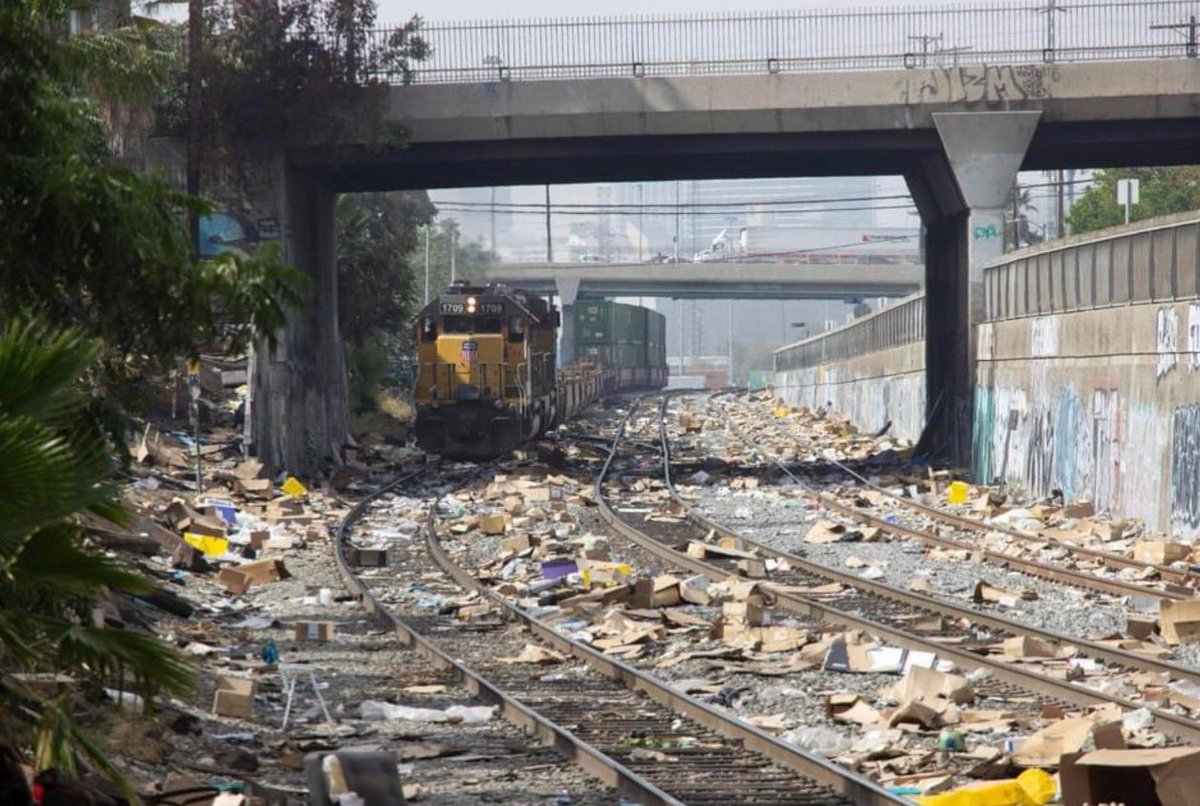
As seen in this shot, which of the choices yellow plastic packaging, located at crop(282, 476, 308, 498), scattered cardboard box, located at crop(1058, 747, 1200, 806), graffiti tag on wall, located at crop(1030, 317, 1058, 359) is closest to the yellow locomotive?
yellow plastic packaging, located at crop(282, 476, 308, 498)

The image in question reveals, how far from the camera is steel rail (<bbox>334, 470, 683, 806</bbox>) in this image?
8.73 m

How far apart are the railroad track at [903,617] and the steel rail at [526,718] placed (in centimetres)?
306

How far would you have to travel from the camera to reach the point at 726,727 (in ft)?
33.7

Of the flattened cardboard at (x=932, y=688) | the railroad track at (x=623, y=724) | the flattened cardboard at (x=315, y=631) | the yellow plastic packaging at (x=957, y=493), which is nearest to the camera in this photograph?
the railroad track at (x=623, y=724)

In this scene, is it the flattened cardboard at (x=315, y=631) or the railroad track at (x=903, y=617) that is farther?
the flattened cardboard at (x=315, y=631)

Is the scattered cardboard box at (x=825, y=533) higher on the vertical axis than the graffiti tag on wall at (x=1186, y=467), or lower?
lower

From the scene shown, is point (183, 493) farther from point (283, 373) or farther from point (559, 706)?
point (559, 706)

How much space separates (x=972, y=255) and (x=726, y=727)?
23491mm

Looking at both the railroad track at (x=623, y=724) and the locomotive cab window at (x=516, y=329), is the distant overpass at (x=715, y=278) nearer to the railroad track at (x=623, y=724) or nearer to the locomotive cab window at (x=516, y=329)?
the locomotive cab window at (x=516, y=329)

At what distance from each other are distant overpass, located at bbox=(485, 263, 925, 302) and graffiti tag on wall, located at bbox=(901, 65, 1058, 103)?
6947 cm

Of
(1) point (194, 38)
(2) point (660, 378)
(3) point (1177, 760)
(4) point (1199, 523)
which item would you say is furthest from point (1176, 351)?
(2) point (660, 378)

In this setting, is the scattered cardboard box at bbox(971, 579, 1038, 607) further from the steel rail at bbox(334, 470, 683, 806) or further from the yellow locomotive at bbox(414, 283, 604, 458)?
the yellow locomotive at bbox(414, 283, 604, 458)

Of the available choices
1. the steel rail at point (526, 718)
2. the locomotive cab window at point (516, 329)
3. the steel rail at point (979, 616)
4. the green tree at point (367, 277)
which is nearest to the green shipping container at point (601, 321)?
the green tree at point (367, 277)

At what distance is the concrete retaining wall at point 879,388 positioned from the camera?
1721 inches
